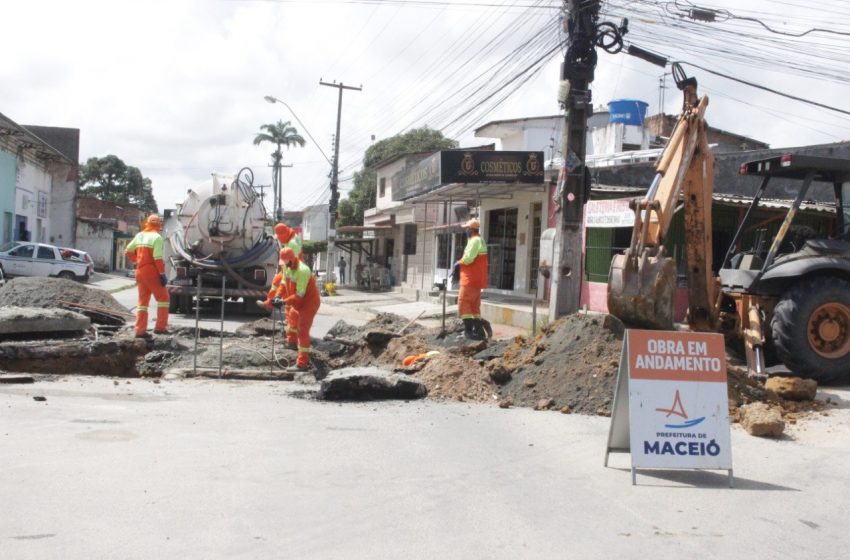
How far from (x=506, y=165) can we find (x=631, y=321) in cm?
998

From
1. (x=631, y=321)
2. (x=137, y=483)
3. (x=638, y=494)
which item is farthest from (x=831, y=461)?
(x=137, y=483)

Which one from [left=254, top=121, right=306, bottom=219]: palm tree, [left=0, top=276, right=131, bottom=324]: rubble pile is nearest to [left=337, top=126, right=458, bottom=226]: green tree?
[left=254, top=121, right=306, bottom=219]: palm tree

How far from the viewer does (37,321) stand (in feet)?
31.9

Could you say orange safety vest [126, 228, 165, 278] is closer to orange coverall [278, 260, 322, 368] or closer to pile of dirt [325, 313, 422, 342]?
orange coverall [278, 260, 322, 368]

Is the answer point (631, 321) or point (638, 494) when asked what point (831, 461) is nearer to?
point (638, 494)

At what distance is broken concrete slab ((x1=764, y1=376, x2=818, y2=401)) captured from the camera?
8344mm

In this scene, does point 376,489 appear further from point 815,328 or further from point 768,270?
point 815,328

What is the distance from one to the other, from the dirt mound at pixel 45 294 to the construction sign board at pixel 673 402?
9.56 m

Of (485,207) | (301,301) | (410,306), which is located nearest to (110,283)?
(410,306)

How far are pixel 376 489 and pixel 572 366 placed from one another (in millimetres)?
4074

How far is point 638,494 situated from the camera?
5.29 metres

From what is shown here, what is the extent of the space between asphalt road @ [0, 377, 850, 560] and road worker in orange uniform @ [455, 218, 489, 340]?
4594 millimetres

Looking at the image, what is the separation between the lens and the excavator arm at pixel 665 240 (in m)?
8.24

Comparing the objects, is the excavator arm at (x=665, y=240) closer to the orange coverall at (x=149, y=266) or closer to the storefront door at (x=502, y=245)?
the orange coverall at (x=149, y=266)
